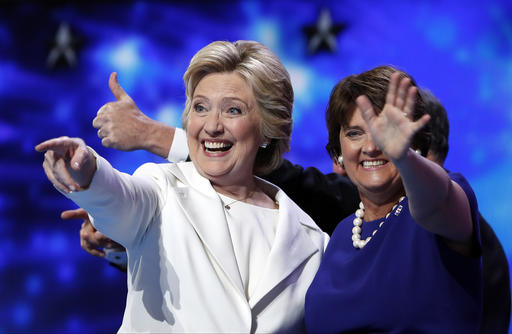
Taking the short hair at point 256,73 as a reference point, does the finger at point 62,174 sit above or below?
below

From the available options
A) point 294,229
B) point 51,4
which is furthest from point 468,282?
point 51,4

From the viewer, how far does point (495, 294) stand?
232 centimetres

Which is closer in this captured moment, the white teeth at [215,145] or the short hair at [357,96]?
the short hair at [357,96]

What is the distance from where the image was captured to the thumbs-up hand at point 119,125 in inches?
99.0

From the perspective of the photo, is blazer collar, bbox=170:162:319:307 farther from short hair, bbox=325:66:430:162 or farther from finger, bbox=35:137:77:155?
finger, bbox=35:137:77:155

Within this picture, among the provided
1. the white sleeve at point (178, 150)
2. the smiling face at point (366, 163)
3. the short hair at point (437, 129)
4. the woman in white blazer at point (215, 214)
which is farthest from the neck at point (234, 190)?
the short hair at point (437, 129)

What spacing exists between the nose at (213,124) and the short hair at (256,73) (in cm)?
15

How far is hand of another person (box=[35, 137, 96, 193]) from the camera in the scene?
4.43 feet

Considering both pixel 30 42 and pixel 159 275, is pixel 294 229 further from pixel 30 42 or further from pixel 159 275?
pixel 30 42

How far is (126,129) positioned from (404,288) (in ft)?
4.91

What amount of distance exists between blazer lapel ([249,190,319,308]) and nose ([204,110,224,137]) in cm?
36

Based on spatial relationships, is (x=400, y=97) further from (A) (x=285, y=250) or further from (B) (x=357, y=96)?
(A) (x=285, y=250)

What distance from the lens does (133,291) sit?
1.75m

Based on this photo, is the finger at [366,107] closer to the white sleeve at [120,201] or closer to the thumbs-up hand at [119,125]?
the white sleeve at [120,201]
